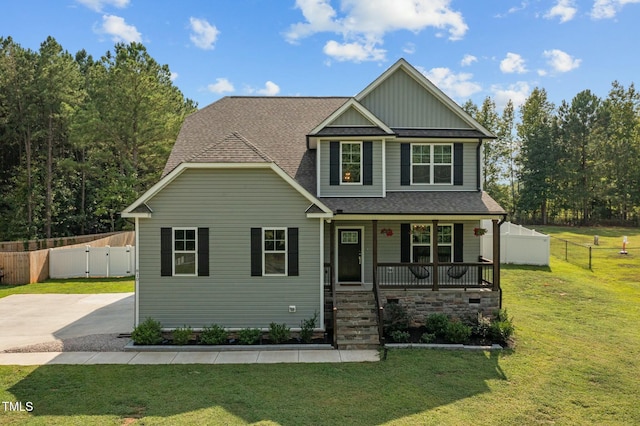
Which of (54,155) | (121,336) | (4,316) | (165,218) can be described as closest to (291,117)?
(165,218)

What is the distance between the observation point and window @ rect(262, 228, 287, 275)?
11.9 meters

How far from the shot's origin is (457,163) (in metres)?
14.3

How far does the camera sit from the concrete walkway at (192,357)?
10070mm

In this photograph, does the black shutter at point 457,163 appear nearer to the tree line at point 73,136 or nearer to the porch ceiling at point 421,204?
the porch ceiling at point 421,204

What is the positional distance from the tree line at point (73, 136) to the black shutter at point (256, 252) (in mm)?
19620

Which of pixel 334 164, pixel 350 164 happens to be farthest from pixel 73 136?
pixel 350 164

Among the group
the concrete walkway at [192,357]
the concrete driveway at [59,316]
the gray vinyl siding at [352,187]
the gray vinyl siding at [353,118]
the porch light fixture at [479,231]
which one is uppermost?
the gray vinyl siding at [353,118]

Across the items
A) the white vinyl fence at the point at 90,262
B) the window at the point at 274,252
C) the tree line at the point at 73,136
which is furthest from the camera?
the tree line at the point at 73,136

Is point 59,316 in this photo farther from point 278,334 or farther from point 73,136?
point 73,136

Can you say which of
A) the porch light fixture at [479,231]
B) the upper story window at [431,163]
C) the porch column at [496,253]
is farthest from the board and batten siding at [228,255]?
the porch column at [496,253]

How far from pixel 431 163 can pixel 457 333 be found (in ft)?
20.1

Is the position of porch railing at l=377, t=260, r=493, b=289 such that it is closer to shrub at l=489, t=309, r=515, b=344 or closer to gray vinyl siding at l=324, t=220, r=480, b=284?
gray vinyl siding at l=324, t=220, r=480, b=284

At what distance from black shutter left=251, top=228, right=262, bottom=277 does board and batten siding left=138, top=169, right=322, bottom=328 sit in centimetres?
13

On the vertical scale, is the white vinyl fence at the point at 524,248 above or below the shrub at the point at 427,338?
above
